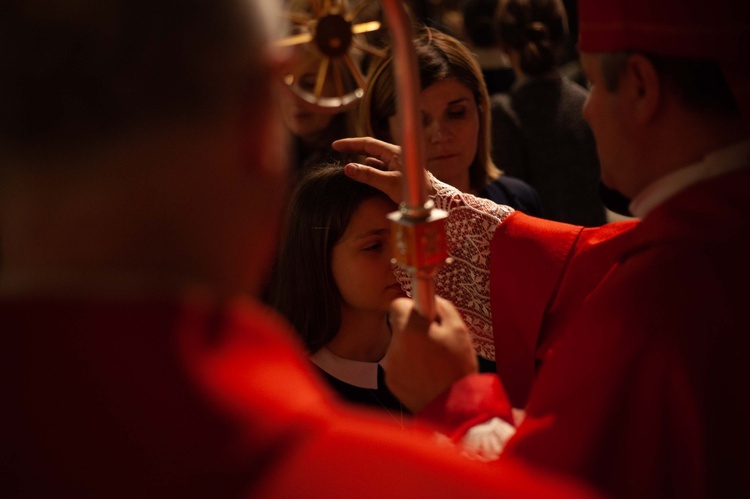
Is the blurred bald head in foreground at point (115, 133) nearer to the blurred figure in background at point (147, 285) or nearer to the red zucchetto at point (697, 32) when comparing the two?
the blurred figure in background at point (147, 285)

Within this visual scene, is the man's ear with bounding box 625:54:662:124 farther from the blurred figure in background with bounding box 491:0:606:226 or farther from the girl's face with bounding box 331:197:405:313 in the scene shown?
the blurred figure in background with bounding box 491:0:606:226

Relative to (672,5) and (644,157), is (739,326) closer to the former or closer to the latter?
(644,157)

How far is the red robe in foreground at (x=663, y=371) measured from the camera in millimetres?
1194

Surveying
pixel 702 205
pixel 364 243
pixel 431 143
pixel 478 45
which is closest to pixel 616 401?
pixel 702 205

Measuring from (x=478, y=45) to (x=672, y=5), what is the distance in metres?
3.08

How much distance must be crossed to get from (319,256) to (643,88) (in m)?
1.14

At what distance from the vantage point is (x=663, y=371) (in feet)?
3.93

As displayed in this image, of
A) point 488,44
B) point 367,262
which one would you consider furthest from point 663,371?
point 488,44

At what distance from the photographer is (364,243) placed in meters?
2.25

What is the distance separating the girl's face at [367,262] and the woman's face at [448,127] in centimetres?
54

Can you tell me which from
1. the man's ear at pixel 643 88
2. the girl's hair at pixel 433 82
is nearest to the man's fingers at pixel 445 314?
the man's ear at pixel 643 88

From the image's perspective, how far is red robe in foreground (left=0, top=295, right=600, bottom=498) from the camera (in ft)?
2.40

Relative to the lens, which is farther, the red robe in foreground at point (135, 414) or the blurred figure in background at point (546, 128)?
the blurred figure in background at point (546, 128)

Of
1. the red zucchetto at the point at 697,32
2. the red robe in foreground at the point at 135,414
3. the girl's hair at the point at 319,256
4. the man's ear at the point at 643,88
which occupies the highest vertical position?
the red zucchetto at the point at 697,32
